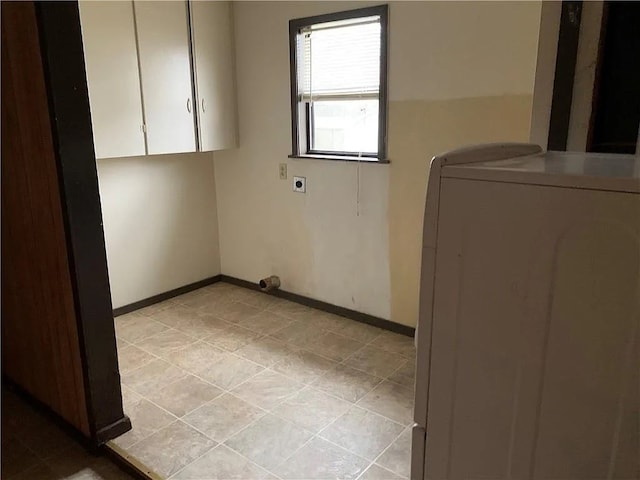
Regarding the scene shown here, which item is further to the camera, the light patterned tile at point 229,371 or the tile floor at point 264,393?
the light patterned tile at point 229,371

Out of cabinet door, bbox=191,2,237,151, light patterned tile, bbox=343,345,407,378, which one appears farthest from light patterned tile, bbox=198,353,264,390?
cabinet door, bbox=191,2,237,151

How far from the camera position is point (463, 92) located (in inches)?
108

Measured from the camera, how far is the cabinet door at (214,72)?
3.54m

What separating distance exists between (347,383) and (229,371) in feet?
2.28

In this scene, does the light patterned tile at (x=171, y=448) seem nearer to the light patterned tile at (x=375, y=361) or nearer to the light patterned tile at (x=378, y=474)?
the light patterned tile at (x=378, y=474)

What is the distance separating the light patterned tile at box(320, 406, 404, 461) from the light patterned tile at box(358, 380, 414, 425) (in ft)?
0.16

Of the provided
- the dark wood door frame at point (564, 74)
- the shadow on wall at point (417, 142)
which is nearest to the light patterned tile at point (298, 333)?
the shadow on wall at point (417, 142)

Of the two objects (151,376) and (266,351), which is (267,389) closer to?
(266,351)

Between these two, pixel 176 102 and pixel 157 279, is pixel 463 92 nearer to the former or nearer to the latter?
pixel 176 102

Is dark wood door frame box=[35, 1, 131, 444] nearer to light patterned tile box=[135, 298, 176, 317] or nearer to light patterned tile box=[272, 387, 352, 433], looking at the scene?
light patterned tile box=[272, 387, 352, 433]

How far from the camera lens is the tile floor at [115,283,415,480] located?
2143 millimetres

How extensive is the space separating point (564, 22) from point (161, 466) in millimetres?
2282

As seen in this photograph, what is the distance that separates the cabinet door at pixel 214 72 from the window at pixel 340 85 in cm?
60

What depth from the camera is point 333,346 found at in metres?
3.18
